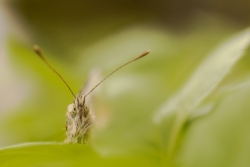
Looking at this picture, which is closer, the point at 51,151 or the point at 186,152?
the point at 51,151

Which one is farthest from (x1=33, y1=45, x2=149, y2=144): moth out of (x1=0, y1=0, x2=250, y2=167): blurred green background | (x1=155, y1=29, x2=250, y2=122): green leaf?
(x1=155, y1=29, x2=250, y2=122): green leaf

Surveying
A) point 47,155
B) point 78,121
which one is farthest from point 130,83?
point 47,155

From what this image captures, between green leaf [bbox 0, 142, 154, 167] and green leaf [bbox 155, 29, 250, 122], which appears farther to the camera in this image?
green leaf [bbox 155, 29, 250, 122]

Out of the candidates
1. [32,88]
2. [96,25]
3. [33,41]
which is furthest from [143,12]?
[32,88]

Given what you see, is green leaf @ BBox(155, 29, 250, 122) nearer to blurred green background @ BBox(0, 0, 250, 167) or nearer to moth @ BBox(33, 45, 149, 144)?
blurred green background @ BBox(0, 0, 250, 167)

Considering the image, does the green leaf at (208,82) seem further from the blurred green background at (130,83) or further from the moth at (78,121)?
the moth at (78,121)

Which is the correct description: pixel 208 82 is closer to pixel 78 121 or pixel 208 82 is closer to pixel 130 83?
pixel 78 121

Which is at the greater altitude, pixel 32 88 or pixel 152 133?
pixel 32 88

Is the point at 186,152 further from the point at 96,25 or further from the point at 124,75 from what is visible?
the point at 96,25
